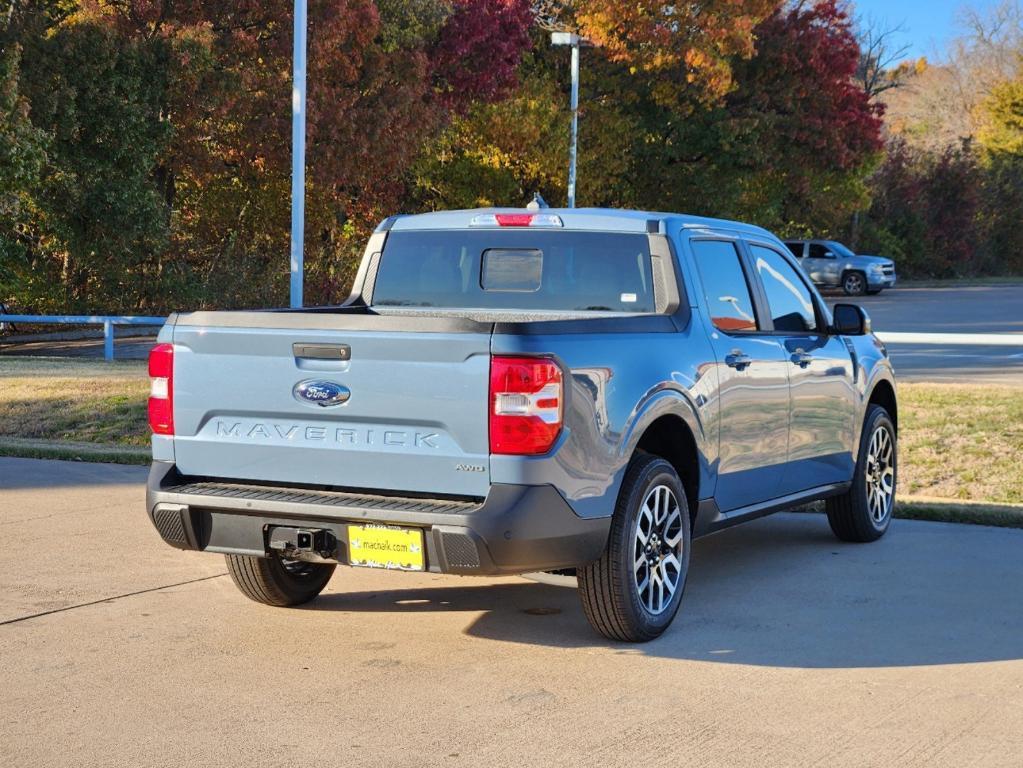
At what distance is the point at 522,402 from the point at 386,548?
843 mm

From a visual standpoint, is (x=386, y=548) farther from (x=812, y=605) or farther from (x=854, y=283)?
(x=854, y=283)

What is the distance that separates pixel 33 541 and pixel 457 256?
10.3 ft

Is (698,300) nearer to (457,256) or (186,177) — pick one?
(457,256)

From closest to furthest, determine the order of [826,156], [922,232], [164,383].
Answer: [164,383] < [826,156] < [922,232]

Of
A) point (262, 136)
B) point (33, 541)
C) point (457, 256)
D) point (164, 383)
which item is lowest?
point (33, 541)

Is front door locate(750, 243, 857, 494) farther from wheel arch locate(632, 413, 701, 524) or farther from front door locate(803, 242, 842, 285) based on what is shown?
front door locate(803, 242, 842, 285)

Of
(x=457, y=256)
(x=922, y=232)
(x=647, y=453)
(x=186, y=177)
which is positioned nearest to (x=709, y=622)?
(x=647, y=453)

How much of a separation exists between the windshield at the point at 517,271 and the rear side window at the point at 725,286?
0.36 meters

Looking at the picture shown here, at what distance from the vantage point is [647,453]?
270 inches

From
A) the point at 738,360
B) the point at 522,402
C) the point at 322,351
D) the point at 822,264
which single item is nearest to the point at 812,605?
the point at 738,360

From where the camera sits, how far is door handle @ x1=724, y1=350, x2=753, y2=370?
749 centimetres

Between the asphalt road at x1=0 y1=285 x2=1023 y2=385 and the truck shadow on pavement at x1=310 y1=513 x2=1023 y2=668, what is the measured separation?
10.1m

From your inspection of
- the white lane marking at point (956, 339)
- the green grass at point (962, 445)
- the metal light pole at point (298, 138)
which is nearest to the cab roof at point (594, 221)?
the green grass at point (962, 445)

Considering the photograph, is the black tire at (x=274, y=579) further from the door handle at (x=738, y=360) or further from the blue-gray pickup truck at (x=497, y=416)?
the door handle at (x=738, y=360)
